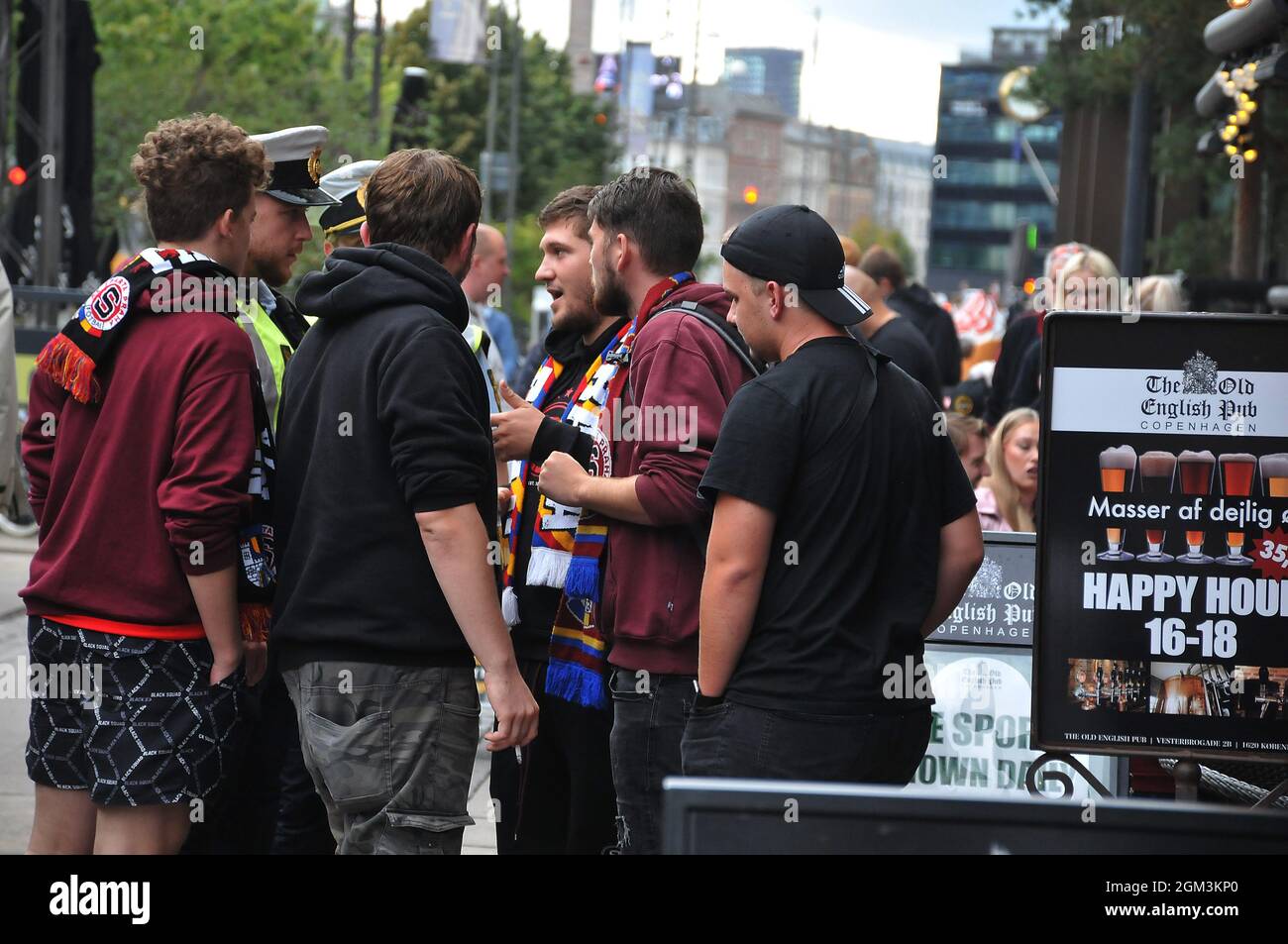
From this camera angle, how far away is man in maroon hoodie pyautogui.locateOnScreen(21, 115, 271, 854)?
3.38 metres

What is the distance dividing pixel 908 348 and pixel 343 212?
10.7 ft

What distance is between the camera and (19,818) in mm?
5652

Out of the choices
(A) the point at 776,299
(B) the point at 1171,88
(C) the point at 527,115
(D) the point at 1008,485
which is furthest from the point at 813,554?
(C) the point at 527,115

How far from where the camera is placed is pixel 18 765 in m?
6.34

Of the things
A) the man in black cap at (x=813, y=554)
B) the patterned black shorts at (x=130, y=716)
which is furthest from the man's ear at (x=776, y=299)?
the patterned black shorts at (x=130, y=716)

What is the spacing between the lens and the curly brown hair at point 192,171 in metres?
3.50

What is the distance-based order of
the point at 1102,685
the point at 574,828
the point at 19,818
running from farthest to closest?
the point at 19,818 < the point at 574,828 < the point at 1102,685

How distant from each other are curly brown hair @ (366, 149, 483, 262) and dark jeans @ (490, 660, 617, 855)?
1.24 metres

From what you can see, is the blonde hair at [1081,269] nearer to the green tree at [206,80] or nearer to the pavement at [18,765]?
the pavement at [18,765]

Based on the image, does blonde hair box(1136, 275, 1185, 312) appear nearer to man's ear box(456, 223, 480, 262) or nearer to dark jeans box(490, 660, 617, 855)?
dark jeans box(490, 660, 617, 855)
